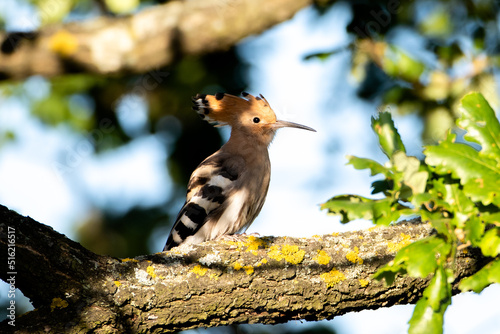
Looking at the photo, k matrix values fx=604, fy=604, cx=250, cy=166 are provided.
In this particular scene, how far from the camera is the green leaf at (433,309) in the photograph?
139cm

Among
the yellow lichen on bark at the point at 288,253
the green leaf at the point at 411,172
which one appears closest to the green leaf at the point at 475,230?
the green leaf at the point at 411,172

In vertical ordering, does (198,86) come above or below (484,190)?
above

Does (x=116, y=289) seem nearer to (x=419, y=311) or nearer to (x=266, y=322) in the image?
(x=266, y=322)

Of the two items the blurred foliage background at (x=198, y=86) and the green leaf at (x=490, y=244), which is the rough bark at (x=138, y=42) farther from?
the green leaf at (x=490, y=244)

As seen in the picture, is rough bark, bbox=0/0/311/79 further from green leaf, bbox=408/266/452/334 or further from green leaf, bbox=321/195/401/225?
green leaf, bbox=408/266/452/334

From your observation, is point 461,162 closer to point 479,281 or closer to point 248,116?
point 479,281

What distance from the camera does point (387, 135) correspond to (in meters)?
1.57

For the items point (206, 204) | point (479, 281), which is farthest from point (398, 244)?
point (206, 204)

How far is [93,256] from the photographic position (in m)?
2.14

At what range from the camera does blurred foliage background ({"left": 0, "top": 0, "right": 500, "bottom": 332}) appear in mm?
3402

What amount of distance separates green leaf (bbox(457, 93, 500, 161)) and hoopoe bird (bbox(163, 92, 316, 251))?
2047 mm

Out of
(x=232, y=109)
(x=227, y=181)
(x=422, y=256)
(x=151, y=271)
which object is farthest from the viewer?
(x=232, y=109)

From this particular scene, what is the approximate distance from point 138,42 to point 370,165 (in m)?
2.53

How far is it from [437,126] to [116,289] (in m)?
2.10
